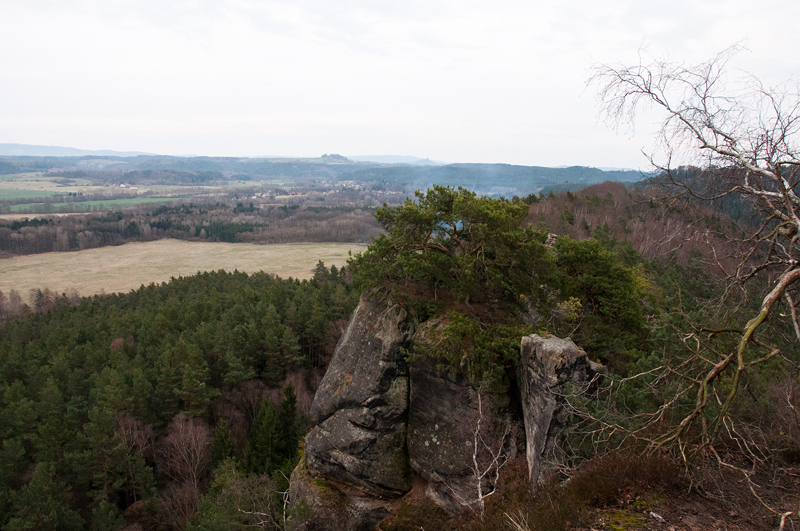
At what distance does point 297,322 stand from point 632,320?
29.4 meters

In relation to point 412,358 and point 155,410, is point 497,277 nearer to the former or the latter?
point 412,358

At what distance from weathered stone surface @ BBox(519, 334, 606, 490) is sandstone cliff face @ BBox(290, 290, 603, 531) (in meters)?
0.94

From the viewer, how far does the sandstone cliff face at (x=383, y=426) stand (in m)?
16.4

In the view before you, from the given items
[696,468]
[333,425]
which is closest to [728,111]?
[696,468]

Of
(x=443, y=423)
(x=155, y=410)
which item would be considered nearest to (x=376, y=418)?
(x=443, y=423)

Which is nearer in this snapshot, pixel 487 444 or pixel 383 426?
pixel 487 444

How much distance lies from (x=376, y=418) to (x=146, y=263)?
10527 centimetres

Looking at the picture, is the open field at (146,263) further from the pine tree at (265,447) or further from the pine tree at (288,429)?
the pine tree at (265,447)

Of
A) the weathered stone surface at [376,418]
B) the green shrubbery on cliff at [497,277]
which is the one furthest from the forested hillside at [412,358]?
the weathered stone surface at [376,418]

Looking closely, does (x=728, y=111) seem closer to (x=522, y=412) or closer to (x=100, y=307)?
(x=522, y=412)

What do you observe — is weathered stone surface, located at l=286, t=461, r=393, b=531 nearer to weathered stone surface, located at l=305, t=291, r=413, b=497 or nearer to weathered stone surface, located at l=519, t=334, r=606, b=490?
weathered stone surface, located at l=305, t=291, r=413, b=497

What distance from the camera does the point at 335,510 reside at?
18.5 metres

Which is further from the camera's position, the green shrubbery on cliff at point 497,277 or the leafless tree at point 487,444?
the green shrubbery on cliff at point 497,277

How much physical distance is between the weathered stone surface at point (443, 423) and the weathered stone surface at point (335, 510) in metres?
2.50
